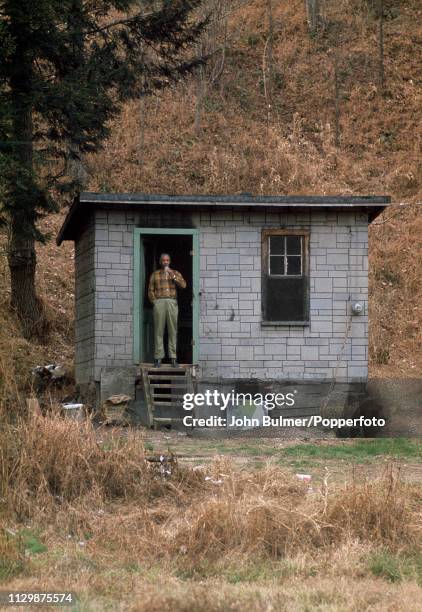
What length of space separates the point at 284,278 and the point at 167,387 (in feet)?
8.77

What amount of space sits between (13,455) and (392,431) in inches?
374

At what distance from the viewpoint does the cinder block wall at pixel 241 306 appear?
18.1 meters

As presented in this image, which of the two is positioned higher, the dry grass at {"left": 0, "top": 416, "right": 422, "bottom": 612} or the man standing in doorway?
the man standing in doorway

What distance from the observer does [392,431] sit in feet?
60.7

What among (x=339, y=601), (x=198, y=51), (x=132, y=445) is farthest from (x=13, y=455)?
(x=198, y=51)

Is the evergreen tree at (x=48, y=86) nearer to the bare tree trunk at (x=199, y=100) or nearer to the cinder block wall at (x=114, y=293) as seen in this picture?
the cinder block wall at (x=114, y=293)

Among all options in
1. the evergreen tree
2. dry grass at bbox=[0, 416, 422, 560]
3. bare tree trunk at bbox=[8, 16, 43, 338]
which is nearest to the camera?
dry grass at bbox=[0, 416, 422, 560]

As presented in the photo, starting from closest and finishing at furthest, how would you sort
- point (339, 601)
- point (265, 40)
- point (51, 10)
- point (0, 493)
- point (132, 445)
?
point (339, 601) → point (0, 493) → point (132, 445) → point (51, 10) → point (265, 40)

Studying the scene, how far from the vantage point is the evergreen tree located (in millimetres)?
19734

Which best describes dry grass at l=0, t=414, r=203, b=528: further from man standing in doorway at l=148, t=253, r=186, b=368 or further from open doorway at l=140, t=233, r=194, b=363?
open doorway at l=140, t=233, r=194, b=363

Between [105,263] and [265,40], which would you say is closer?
[105,263]

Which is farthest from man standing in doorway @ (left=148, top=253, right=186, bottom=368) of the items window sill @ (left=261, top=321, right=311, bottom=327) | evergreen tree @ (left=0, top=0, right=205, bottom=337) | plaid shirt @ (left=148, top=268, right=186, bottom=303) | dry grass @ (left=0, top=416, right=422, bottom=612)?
dry grass @ (left=0, top=416, right=422, bottom=612)

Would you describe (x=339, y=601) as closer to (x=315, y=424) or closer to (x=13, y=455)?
(x=13, y=455)

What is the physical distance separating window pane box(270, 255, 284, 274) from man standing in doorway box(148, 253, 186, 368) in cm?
153
